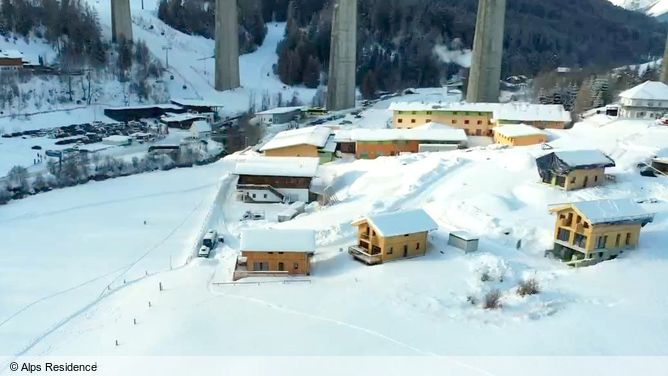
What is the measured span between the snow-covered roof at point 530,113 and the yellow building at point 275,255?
13.2 metres

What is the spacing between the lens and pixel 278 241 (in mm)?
9266

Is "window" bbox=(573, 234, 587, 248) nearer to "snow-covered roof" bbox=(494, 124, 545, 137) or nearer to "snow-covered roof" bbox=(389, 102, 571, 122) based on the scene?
"snow-covered roof" bbox=(494, 124, 545, 137)

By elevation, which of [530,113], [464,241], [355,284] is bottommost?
[355,284]

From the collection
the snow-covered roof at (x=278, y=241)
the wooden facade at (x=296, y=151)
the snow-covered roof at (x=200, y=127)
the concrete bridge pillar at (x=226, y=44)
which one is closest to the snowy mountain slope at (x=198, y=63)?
the concrete bridge pillar at (x=226, y=44)

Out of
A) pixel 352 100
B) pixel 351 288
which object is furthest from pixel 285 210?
pixel 352 100

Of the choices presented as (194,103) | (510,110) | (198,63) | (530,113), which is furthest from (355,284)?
(198,63)

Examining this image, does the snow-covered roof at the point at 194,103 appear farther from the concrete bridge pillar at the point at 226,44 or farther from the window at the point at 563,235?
the window at the point at 563,235

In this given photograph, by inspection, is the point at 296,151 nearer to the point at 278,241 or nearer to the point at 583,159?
the point at 583,159

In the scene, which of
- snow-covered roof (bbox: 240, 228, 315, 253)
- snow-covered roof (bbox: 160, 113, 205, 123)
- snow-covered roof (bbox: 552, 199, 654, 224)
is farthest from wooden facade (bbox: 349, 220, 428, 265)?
snow-covered roof (bbox: 160, 113, 205, 123)

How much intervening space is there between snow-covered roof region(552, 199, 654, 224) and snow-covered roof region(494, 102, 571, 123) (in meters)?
11.2

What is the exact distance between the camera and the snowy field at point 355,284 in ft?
22.6

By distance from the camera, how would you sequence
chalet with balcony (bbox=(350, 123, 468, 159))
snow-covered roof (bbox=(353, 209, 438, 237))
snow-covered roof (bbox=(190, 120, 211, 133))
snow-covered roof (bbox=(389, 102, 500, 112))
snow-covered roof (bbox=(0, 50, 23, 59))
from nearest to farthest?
snow-covered roof (bbox=(353, 209, 438, 237)) → chalet with balcony (bbox=(350, 123, 468, 159)) → snow-covered roof (bbox=(389, 102, 500, 112)) → snow-covered roof (bbox=(190, 120, 211, 133)) → snow-covered roof (bbox=(0, 50, 23, 59))

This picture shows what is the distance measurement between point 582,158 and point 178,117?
18.8 metres

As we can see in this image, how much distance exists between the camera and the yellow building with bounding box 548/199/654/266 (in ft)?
29.6
